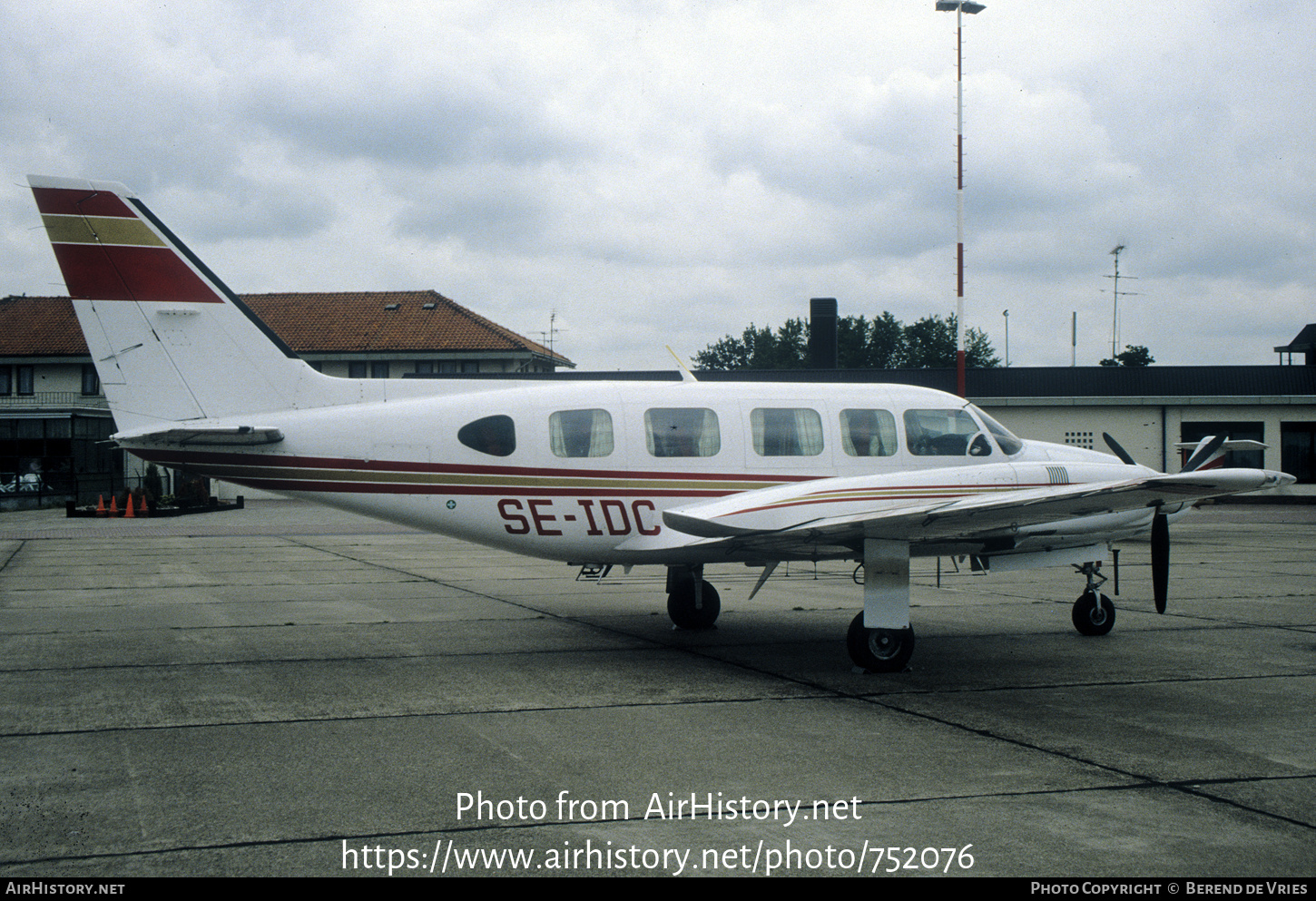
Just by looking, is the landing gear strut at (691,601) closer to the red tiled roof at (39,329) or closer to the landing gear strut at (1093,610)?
the landing gear strut at (1093,610)

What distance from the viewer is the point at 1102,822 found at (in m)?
5.54

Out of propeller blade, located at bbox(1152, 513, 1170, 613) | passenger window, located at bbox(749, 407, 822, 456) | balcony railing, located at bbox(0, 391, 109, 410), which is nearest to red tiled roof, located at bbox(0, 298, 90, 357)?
balcony railing, located at bbox(0, 391, 109, 410)

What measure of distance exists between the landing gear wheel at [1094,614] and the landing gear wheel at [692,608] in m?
4.15

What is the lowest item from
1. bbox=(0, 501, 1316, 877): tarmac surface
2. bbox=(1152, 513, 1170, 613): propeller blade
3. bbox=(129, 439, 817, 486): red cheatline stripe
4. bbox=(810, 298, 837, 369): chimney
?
bbox=(0, 501, 1316, 877): tarmac surface

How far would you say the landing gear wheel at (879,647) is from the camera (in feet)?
31.3

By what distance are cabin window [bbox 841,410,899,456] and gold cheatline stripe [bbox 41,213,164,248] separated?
7.48 m

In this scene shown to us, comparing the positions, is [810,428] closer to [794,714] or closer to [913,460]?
[913,460]

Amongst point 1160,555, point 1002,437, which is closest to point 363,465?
point 1002,437

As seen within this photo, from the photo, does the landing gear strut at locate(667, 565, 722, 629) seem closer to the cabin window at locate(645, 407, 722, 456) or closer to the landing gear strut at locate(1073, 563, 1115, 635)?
the cabin window at locate(645, 407, 722, 456)

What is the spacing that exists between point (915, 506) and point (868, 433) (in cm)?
234

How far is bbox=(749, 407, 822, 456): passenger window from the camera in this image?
11.1 metres

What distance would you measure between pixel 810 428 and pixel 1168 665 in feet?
13.8

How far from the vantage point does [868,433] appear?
37.1 feet

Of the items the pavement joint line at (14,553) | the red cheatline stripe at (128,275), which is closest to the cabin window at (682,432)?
the red cheatline stripe at (128,275)
